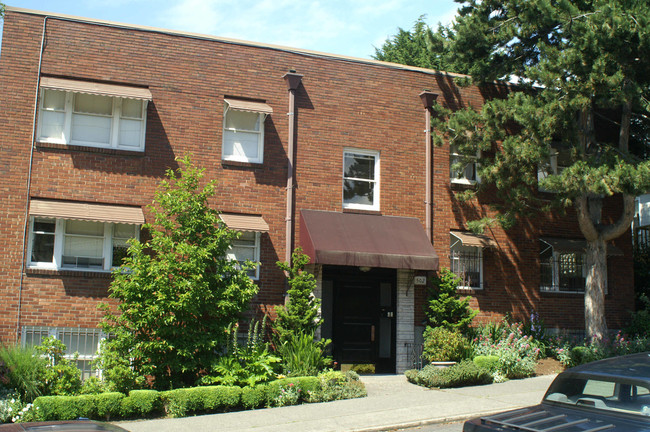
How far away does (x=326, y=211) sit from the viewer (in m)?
14.9

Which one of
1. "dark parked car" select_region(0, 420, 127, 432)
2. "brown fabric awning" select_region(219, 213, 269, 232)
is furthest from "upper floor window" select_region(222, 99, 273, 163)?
"dark parked car" select_region(0, 420, 127, 432)

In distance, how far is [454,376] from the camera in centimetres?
1291

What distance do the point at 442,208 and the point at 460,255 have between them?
4.34ft

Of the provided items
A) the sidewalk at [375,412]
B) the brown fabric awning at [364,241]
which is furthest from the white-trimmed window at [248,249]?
the sidewalk at [375,412]

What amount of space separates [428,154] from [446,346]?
4.94 meters

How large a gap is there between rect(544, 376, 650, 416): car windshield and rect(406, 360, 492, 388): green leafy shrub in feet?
21.1

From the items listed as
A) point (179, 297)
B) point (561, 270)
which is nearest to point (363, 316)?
point (179, 297)

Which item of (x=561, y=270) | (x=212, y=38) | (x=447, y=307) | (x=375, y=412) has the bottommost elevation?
(x=375, y=412)

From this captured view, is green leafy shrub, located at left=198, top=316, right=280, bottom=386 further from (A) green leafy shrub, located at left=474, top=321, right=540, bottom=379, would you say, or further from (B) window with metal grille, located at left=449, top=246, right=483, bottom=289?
(B) window with metal grille, located at left=449, top=246, right=483, bottom=289

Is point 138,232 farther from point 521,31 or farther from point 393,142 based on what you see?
point 521,31

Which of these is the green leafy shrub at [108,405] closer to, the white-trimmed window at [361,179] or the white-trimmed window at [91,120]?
the white-trimmed window at [91,120]

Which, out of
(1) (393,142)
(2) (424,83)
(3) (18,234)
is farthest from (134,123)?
(2) (424,83)

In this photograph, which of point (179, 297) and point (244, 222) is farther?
point (244, 222)

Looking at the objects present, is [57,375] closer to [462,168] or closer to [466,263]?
[466,263]
